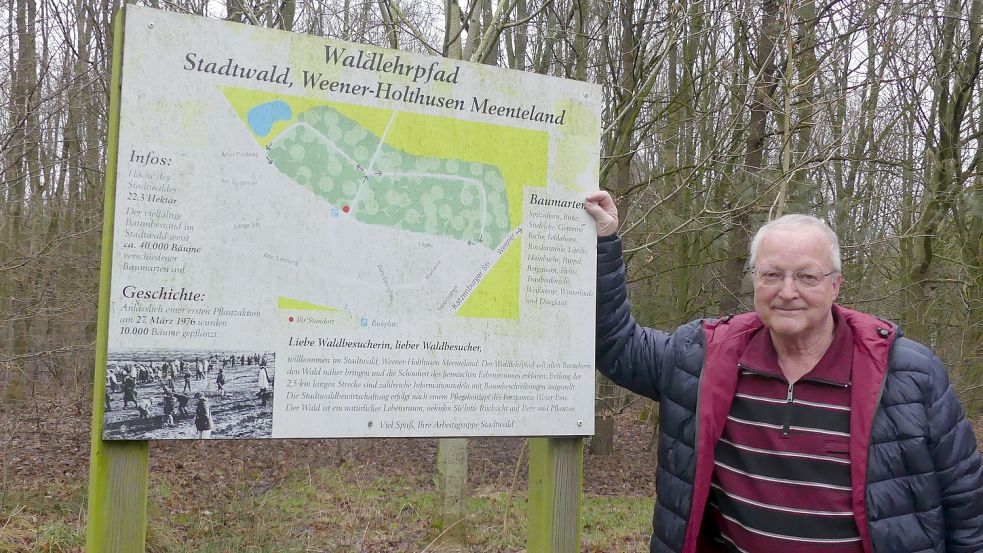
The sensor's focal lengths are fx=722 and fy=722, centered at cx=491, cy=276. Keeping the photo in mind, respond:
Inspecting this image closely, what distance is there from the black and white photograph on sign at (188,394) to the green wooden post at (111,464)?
56 millimetres

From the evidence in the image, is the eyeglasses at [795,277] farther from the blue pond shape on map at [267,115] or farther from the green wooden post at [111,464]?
the green wooden post at [111,464]

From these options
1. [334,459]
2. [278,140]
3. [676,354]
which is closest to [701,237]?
[334,459]

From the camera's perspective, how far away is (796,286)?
2365mm

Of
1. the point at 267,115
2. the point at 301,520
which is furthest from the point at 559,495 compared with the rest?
the point at 301,520

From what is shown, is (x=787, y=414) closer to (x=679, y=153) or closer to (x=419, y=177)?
(x=419, y=177)

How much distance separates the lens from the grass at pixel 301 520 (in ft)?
17.7

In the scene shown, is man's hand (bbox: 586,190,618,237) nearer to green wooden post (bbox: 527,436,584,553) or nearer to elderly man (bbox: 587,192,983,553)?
elderly man (bbox: 587,192,983,553)

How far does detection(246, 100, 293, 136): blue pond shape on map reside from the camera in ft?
7.36

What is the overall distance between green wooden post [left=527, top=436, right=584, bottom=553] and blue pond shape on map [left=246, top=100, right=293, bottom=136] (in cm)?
149

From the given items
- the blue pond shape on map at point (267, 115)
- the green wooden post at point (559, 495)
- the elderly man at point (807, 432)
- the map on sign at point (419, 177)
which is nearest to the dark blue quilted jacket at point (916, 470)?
the elderly man at point (807, 432)

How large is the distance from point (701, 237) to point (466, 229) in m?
9.17

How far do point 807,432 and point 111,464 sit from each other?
2134 mm

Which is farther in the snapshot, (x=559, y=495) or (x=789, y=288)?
(x=559, y=495)

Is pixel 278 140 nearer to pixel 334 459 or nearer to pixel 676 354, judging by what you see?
pixel 676 354
